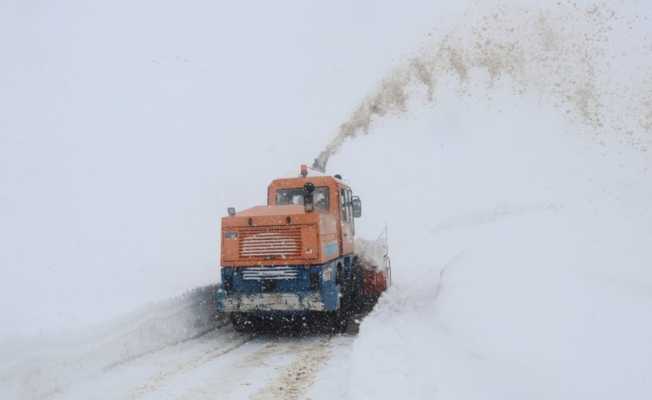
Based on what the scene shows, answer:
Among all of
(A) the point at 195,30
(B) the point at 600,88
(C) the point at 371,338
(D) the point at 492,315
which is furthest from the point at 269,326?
(A) the point at 195,30

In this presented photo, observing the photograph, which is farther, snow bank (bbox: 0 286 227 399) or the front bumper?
the front bumper

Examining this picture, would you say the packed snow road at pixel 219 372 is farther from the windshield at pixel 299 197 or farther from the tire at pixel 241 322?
the windshield at pixel 299 197

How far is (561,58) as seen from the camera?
38.1m

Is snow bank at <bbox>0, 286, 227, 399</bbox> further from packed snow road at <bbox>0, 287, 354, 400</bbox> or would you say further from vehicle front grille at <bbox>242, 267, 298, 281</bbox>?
vehicle front grille at <bbox>242, 267, 298, 281</bbox>

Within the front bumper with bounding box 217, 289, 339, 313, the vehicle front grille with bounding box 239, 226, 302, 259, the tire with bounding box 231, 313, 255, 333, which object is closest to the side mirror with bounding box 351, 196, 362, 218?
the vehicle front grille with bounding box 239, 226, 302, 259

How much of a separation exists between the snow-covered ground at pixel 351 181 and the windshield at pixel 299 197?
100 inches

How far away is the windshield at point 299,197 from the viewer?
12317 mm

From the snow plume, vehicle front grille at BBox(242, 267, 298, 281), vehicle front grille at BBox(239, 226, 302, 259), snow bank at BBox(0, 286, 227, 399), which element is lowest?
snow bank at BBox(0, 286, 227, 399)

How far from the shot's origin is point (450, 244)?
2455 centimetres

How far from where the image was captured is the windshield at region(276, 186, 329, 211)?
12.3m

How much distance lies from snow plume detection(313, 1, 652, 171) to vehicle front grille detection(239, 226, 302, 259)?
25.2 m

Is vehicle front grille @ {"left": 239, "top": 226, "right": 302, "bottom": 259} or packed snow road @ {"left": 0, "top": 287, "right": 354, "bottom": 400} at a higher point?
vehicle front grille @ {"left": 239, "top": 226, "right": 302, "bottom": 259}

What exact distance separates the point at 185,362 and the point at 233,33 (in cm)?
4607

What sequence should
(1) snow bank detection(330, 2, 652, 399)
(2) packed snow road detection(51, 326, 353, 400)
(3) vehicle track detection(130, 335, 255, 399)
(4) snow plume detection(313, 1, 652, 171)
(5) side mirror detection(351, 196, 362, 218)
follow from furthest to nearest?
1. (4) snow plume detection(313, 1, 652, 171)
2. (5) side mirror detection(351, 196, 362, 218)
3. (3) vehicle track detection(130, 335, 255, 399)
4. (2) packed snow road detection(51, 326, 353, 400)
5. (1) snow bank detection(330, 2, 652, 399)
